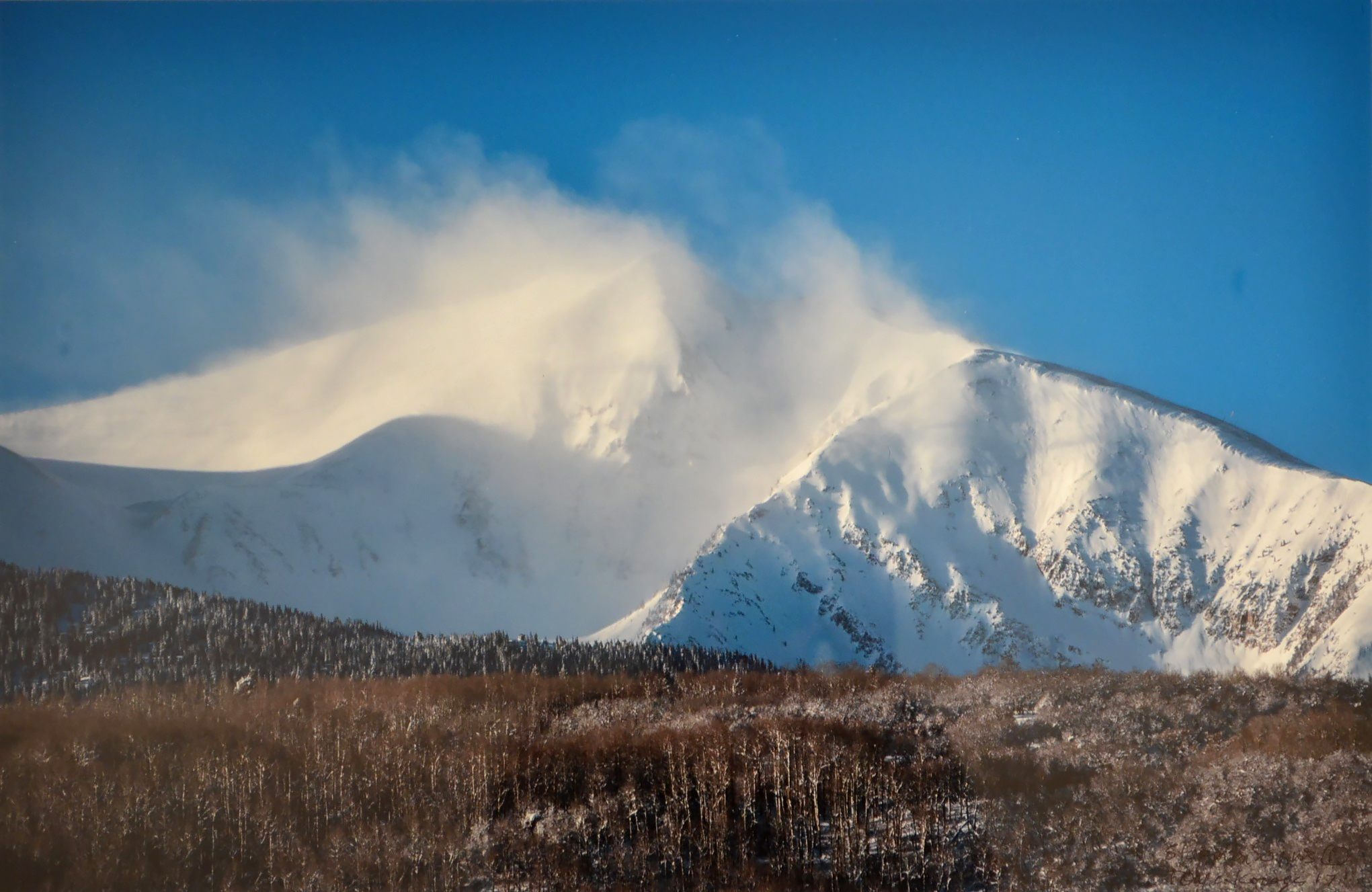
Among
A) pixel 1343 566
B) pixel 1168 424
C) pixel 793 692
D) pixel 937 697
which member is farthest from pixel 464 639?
pixel 1168 424

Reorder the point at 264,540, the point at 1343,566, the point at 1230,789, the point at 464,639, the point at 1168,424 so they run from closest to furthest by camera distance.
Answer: the point at 1230,789
the point at 464,639
the point at 1343,566
the point at 1168,424
the point at 264,540

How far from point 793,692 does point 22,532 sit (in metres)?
86.3

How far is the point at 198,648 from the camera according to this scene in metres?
58.5

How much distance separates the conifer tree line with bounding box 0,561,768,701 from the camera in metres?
53.3

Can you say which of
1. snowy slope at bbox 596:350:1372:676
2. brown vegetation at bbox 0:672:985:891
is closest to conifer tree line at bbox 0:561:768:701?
brown vegetation at bbox 0:672:985:891

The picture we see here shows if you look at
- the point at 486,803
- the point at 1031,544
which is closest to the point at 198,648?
the point at 486,803

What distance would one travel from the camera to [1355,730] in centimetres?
3148

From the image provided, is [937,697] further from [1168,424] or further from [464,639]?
[1168,424]

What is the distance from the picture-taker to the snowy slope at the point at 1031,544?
9431 centimetres

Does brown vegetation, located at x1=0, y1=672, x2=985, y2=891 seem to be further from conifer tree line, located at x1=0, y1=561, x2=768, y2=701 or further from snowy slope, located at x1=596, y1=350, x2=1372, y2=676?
snowy slope, located at x1=596, y1=350, x2=1372, y2=676

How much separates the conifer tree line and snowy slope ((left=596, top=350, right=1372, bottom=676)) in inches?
1645

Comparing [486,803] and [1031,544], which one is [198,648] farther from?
[1031,544]

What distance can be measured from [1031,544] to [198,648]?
103205 millimetres

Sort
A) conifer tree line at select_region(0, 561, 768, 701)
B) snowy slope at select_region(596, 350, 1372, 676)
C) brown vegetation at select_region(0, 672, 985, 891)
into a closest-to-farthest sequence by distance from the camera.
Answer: brown vegetation at select_region(0, 672, 985, 891), conifer tree line at select_region(0, 561, 768, 701), snowy slope at select_region(596, 350, 1372, 676)
